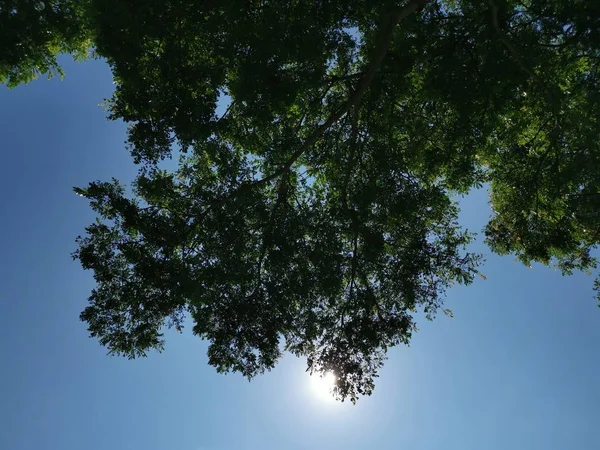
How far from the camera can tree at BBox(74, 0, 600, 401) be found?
11.6 metres

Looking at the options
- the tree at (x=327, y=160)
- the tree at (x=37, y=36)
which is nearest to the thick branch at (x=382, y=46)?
the tree at (x=327, y=160)

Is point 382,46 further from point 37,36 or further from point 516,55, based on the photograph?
point 37,36

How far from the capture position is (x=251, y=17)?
38.9 feet

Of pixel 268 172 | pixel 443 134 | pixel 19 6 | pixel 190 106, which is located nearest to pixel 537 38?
pixel 443 134

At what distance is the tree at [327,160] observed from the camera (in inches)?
459

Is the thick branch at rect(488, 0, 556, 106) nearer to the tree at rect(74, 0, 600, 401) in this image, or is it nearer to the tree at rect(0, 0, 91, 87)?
the tree at rect(74, 0, 600, 401)

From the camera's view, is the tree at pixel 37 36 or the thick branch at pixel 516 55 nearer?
the thick branch at pixel 516 55

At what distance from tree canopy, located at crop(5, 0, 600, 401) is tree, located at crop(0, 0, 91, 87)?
288cm

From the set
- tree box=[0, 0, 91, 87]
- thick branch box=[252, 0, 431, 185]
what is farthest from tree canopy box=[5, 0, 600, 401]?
tree box=[0, 0, 91, 87]

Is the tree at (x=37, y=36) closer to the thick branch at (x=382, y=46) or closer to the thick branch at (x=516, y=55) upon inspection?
the thick branch at (x=382, y=46)

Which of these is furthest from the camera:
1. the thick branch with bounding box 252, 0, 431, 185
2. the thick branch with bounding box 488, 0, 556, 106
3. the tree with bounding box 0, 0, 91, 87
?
the tree with bounding box 0, 0, 91, 87

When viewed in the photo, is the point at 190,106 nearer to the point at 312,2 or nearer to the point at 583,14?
the point at 312,2

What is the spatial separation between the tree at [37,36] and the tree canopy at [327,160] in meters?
2.88

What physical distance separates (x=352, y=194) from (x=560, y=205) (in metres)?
7.04
